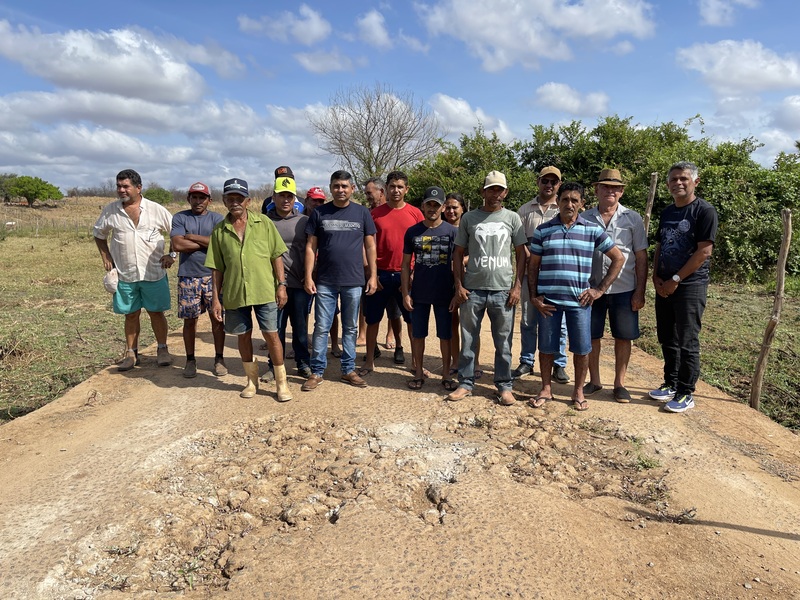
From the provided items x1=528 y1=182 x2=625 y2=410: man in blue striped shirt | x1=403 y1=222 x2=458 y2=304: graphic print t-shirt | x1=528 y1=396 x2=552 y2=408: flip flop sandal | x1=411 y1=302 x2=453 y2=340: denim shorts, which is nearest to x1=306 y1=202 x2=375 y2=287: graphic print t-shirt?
x1=403 y1=222 x2=458 y2=304: graphic print t-shirt

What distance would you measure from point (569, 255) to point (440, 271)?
1.09m

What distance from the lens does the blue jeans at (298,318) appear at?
512cm

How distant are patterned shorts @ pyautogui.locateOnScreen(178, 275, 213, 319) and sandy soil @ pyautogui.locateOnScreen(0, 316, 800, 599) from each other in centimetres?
82

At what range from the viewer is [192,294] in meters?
5.19

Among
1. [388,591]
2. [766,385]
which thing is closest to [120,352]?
[388,591]

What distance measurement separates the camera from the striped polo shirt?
4242 millimetres

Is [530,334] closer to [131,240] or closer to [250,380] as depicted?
[250,380]

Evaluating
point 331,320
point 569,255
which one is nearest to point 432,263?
point 331,320

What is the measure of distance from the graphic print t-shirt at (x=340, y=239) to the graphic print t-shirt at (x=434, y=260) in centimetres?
45

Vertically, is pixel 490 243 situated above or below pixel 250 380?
above

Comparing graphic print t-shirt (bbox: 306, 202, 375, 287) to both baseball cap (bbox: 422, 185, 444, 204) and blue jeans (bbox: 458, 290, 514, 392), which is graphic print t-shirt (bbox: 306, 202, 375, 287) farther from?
blue jeans (bbox: 458, 290, 514, 392)

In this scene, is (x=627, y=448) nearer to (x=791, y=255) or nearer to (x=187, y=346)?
(x=187, y=346)

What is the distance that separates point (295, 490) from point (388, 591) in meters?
1.00

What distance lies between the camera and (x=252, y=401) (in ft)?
15.6
